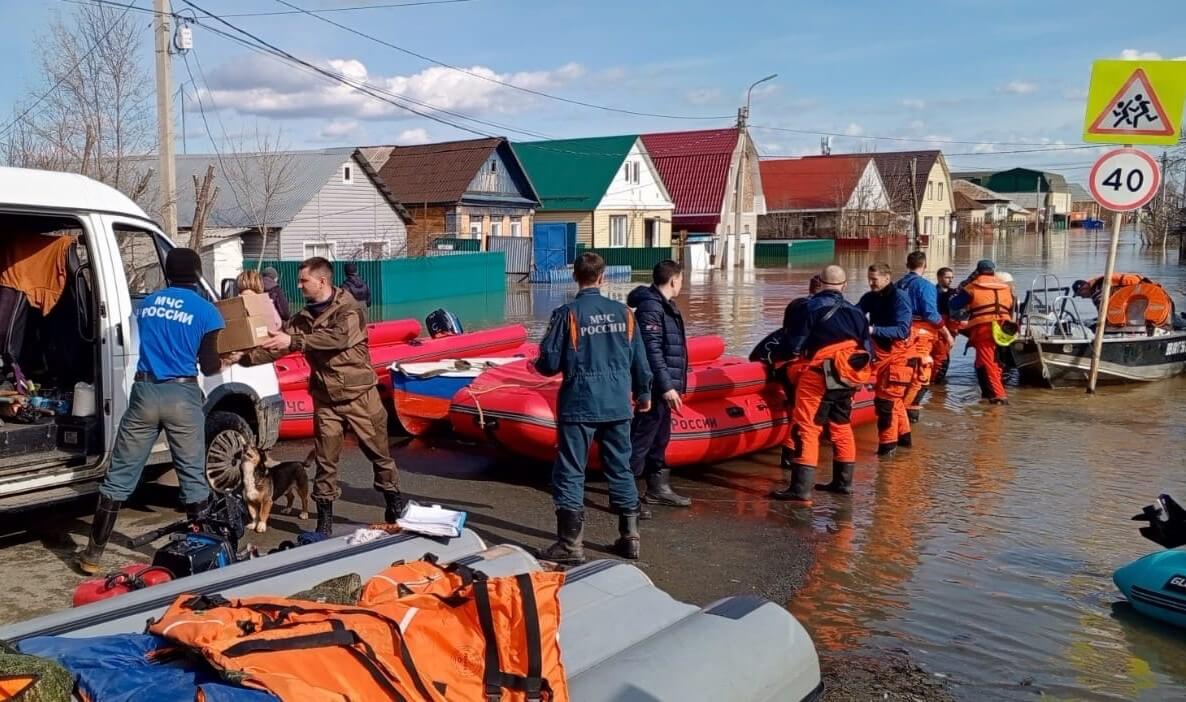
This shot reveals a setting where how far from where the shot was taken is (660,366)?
710cm

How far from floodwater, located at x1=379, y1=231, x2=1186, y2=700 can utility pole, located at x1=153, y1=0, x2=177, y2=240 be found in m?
9.36

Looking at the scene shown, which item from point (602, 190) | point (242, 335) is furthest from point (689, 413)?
point (602, 190)

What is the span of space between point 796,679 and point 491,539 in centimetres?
328

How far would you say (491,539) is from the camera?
6.75m

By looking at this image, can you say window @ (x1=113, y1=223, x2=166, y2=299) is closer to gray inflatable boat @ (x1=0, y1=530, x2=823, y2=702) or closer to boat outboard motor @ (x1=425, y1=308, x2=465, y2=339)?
boat outboard motor @ (x1=425, y1=308, x2=465, y2=339)

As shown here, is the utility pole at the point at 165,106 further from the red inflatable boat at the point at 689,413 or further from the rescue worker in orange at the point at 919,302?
the rescue worker in orange at the point at 919,302

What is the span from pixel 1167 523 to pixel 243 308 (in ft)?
17.9

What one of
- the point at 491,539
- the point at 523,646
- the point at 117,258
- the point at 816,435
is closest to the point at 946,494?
the point at 816,435

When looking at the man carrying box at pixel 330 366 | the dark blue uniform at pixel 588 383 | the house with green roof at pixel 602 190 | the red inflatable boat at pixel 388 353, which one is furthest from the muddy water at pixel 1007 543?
the house with green roof at pixel 602 190

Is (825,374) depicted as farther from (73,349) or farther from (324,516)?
(73,349)

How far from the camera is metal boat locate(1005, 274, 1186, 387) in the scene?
13195 mm

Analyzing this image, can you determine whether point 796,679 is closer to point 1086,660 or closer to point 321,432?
point 1086,660

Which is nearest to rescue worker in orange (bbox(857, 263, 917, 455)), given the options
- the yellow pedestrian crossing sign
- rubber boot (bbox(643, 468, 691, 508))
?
rubber boot (bbox(643, 468, 691, 508))

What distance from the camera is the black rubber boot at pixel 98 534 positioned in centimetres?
577
